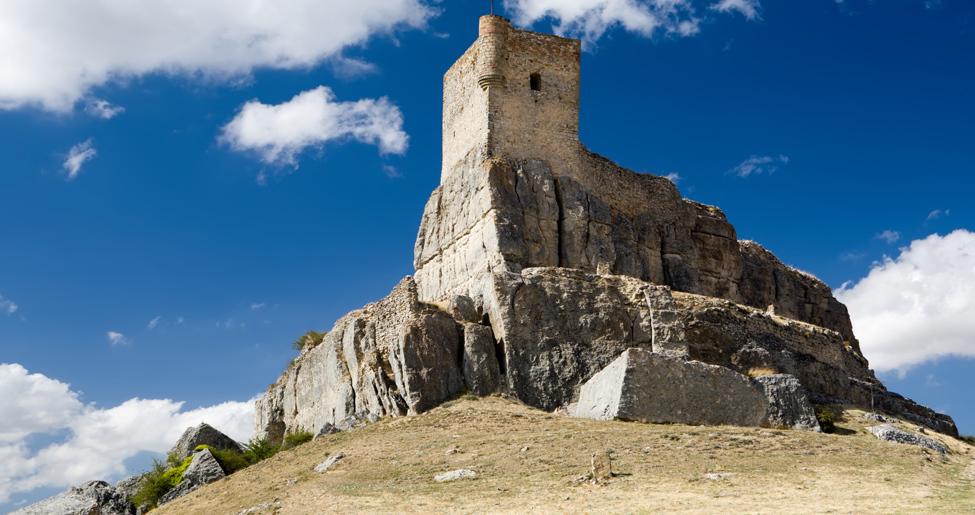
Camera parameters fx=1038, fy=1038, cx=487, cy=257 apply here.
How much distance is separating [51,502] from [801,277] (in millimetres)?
34528

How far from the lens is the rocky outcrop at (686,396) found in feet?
79.8

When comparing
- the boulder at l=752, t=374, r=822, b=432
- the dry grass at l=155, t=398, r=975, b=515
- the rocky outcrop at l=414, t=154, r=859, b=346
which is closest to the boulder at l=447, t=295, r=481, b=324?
the rocky outcrop at l=414, t=154, r=859, b=346

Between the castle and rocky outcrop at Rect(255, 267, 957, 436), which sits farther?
rocky outcrop at Rect(255, 267, 957, 436)

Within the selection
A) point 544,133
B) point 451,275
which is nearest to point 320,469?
point 451,275

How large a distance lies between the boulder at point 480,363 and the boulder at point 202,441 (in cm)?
783

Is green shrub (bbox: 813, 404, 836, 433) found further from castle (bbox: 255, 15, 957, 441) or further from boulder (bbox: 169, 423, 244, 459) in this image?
boulder (bbox: 169, 423, 244, 459)

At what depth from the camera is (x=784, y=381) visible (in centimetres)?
2641

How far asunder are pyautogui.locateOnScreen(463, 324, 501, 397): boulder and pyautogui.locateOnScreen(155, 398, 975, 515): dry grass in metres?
0.93

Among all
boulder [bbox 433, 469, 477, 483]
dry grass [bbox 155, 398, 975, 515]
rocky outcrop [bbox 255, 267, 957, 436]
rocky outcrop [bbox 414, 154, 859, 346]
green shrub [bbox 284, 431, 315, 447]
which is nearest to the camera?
dry grass [bbox 155, 398, 975, 515]

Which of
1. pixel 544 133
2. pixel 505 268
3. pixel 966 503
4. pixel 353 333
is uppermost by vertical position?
pixel 544 133

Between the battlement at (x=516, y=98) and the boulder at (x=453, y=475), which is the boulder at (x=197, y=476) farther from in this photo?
the battlement at (x=516, y=98)

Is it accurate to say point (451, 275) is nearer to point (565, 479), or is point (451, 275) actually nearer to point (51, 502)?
point (51, 502)

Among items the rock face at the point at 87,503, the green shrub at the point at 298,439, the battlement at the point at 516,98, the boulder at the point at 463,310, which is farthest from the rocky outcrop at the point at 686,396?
the battlement at the point at 516,98

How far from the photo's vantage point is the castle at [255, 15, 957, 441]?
26.5 metres
